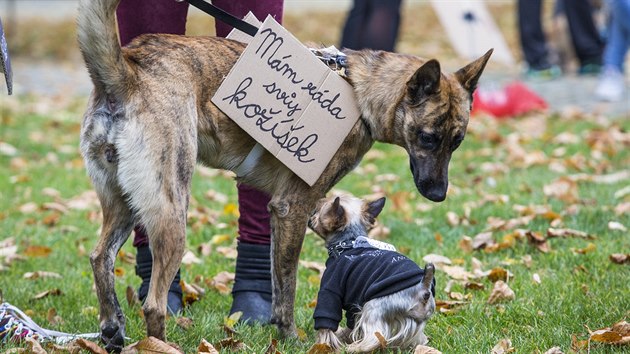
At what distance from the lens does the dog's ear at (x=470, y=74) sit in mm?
3879

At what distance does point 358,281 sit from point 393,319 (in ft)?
0.70

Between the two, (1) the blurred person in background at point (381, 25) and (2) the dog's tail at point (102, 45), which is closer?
(2) the dog's tail at point (102, 45)

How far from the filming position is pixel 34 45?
65.8 ft

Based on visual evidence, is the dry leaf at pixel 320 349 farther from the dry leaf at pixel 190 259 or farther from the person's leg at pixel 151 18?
the dry leaf at pixel 190 259

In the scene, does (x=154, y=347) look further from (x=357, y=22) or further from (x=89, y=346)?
(x=357, y=22)

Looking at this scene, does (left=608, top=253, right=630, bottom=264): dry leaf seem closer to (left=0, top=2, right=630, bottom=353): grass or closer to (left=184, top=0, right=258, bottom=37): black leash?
(left=0, top=2, right=630, bottom=353): grass

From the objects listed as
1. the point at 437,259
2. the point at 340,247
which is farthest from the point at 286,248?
the point at 437,259

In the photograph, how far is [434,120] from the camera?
3799 mm

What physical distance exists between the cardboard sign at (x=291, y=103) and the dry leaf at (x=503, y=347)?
1046 mm

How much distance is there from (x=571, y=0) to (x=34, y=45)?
12192mm

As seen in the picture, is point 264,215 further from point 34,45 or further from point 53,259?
point 34,45

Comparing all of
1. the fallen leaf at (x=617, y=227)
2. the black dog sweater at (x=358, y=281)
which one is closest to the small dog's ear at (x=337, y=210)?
the black dog sweater at (x=358, y=281)

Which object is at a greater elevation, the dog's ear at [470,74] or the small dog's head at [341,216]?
the dog's ear at [470,74]

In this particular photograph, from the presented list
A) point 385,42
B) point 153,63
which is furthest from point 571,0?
point 153,63
